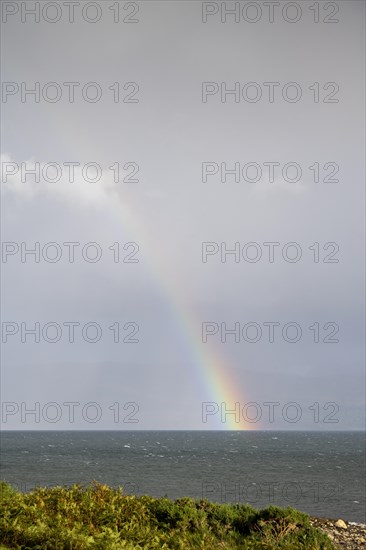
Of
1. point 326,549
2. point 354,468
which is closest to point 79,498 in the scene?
point 326,549

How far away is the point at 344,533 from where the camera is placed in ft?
72.6

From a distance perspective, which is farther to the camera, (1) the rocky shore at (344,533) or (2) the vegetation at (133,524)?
(1) the rocky shore at (344,533)

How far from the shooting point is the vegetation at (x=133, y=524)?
12.0 meters

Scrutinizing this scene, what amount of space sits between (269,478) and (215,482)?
10279 millimetres

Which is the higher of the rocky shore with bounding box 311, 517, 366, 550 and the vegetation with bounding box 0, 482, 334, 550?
the vegetation with bounding box 0, 482, 334, 550

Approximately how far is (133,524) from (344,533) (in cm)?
1057

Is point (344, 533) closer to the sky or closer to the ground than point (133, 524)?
closer to the ground

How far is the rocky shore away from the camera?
20219mm

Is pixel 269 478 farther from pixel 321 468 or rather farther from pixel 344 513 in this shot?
pixel 344 513

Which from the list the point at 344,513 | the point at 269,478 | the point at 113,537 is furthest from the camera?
the point at 269,478

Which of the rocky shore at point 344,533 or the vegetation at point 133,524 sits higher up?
the vegetation at point 133,524

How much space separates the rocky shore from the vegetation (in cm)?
264

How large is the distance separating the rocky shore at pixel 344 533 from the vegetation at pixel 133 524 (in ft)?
8.66

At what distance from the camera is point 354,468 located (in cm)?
10988
